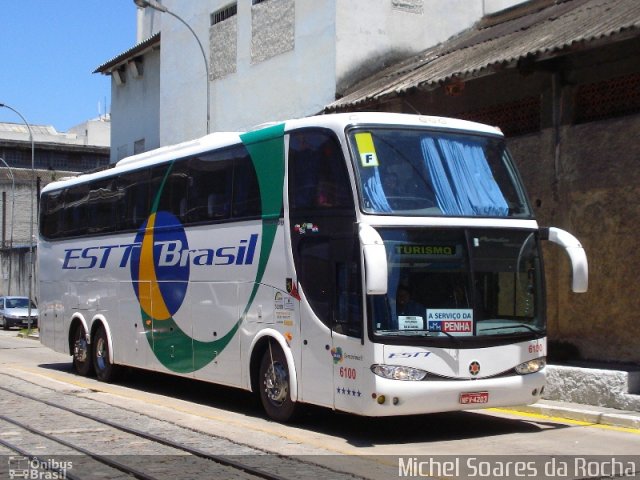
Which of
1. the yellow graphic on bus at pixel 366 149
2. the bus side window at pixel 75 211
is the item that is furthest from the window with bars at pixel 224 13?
the yellow graphic on bus at pixel 366 149

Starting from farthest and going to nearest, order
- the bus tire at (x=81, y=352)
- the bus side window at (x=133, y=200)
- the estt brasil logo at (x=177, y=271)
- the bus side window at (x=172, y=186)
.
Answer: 1. the bus tire at (x=81, y=352)
2. the bus side window at (x=133, y=200)
3. the bus side window at (x=172, y=186)
4. the estt brasil logo at (x=177, y=271)

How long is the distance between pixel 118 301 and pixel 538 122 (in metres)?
7.75

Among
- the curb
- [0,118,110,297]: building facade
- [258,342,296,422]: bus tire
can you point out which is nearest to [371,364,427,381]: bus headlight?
[258,342,296,422]: bus tire

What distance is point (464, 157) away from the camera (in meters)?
11.0

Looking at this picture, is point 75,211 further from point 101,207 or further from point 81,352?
point 81,352

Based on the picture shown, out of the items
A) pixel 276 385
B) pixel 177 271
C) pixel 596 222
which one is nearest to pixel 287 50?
pixel 177 271

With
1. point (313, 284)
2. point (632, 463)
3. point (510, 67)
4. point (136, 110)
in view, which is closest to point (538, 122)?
point (510, 67)

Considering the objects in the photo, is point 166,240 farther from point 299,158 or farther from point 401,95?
point 401,95

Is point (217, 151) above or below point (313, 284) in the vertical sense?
above

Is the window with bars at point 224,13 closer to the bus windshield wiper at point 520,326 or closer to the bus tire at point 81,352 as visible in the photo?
the bus tire at point 81,352

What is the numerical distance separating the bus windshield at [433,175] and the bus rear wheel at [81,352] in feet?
30.4

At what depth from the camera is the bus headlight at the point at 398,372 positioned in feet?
32.2

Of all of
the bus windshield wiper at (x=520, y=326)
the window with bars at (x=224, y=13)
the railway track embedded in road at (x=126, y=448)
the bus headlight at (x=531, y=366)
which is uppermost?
the window with bars at (x=224, y=13)

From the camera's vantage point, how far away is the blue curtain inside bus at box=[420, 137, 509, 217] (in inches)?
414
